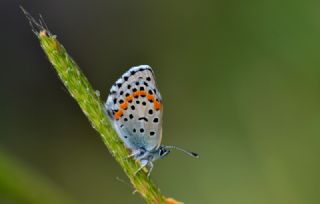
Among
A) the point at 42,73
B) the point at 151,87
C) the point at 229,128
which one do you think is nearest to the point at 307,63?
the point at 229,128

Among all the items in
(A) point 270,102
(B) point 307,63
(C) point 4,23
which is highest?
(C) point 4,23

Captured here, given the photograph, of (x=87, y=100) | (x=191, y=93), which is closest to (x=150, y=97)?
(x=87, y=100)

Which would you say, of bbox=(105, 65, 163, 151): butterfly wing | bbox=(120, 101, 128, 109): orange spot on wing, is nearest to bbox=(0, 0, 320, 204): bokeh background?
bbox=(105, 65, 163, 151): butterfly wing

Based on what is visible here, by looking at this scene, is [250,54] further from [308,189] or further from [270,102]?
[308,189]

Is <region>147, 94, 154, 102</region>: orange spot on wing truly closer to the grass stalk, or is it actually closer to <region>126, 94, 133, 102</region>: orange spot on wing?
<region>126, 94, 133, 102</region>: orange spot on wing

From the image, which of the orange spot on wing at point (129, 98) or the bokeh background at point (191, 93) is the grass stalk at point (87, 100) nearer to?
the orange spot on wing at point (129, 98)

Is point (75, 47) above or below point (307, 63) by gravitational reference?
above

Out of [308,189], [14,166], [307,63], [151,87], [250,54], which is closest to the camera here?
[14,166]
